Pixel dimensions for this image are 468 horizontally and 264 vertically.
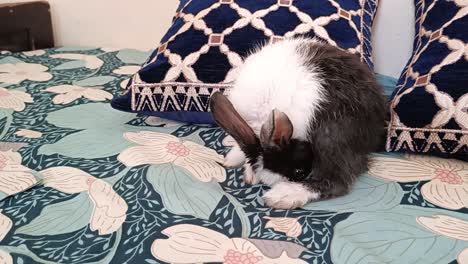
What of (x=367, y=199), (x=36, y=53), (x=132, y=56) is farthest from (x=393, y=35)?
(x=36, y=53)

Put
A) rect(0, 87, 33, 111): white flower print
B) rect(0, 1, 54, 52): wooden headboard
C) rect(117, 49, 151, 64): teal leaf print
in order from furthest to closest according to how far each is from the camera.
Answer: rect(0, 1, 54, 52): wooden headboard → rect(117, 49, 151, 64): teal leaf print → rect(0, 87, 33, 111): white flower print

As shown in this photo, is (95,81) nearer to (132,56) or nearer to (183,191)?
(132,56)

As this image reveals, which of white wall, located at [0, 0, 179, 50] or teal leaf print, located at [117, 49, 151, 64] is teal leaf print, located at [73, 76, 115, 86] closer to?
teal leaf print, located at [117, 49, 151, 64]

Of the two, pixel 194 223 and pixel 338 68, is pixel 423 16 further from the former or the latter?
pixel 194 223

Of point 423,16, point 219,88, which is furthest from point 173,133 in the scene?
point 423,16

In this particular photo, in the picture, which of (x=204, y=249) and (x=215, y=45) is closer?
(x=204, y=249)

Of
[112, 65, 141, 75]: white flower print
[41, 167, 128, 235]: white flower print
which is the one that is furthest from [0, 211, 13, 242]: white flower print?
[112, 65, 141, 75]: white flower print

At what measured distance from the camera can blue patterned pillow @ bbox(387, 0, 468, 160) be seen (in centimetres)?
93

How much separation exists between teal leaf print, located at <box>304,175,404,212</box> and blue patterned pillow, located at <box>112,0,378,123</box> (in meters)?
0.39

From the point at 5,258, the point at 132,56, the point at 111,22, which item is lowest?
the point at 5,258

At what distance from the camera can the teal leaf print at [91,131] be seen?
39.8 inches

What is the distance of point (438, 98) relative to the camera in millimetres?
941

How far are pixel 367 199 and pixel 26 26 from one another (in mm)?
1695

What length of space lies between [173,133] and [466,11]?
76cm
